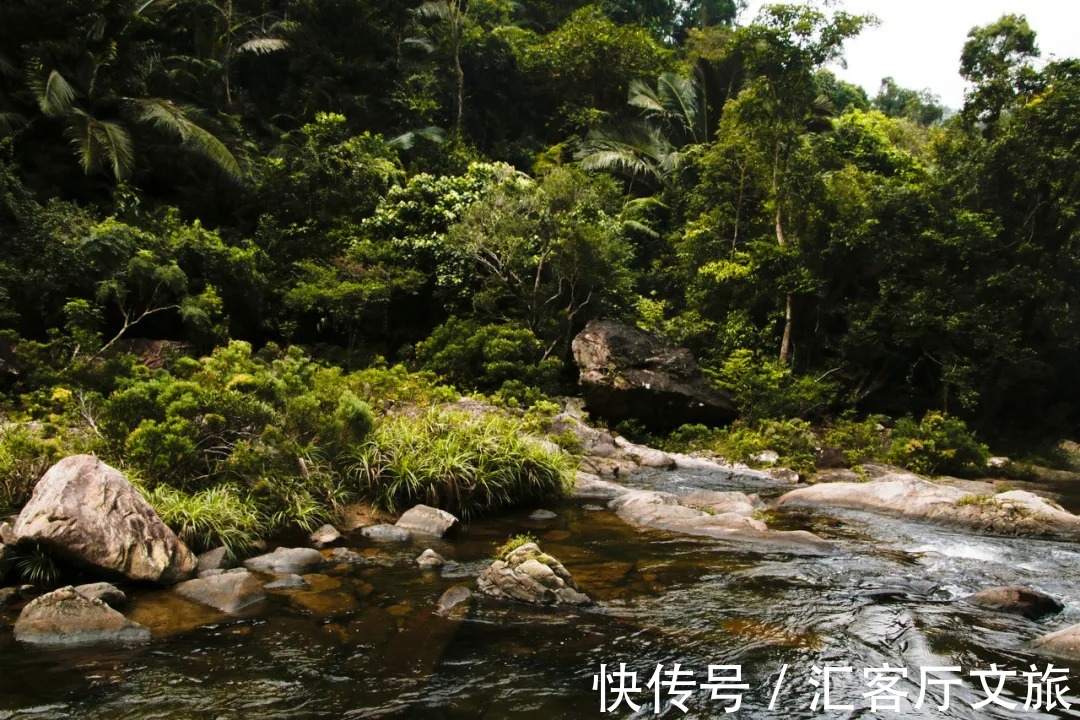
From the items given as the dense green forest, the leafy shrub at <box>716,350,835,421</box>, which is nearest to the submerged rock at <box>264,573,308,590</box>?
the dense green forest

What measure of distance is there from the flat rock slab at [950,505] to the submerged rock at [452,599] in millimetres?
7318

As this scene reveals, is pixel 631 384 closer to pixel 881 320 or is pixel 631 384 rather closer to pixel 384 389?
pixel 384 389

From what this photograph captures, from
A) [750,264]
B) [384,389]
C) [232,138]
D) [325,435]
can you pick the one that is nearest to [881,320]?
[750,264]

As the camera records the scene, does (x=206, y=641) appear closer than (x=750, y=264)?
Yes

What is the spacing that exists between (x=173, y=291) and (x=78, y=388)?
18.3ft

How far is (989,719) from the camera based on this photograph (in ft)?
14.5

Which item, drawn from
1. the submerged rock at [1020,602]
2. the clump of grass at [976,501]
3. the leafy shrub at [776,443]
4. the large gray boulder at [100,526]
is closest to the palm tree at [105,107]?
the large gray boulder at [100,526]

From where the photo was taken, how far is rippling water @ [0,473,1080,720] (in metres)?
4.52

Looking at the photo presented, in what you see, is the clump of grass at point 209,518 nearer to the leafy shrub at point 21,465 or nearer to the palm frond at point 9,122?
the leafy shrub at point 21,465

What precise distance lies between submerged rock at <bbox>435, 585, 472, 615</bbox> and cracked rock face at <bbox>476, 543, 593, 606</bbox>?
24 cm

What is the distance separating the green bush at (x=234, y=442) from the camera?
801cm

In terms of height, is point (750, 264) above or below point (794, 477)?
above

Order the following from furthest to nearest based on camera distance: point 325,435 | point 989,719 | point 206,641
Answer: point 325,435
point 206,641
point 989,719

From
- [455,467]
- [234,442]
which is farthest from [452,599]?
[234,442]
